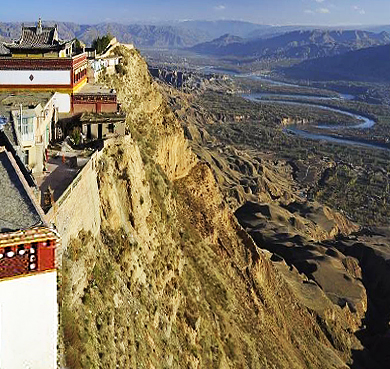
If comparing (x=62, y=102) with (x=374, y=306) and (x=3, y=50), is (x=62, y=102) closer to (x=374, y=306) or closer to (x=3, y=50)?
(x=3, y=50)

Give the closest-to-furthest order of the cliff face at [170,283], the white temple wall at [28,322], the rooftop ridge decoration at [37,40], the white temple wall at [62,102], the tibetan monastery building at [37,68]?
the white temple wall at [28,322] < the cliff face at [170,283] < the tibetan monastery building at [37,68] < the white temple wall at [62,102] < the rooftop ridge decoration at [37,40]

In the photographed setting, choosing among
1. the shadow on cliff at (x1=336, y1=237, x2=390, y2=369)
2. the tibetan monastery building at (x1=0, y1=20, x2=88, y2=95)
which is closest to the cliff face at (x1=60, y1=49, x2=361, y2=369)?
the shadow on cliff at (x1=336, y1=237, x2=390, y2=369)

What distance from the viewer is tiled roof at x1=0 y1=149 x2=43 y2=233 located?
12.8m

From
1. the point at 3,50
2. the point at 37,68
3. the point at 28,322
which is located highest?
the point at 3,50

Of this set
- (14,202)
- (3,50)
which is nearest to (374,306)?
(3,50)

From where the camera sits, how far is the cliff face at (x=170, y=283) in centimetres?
2039

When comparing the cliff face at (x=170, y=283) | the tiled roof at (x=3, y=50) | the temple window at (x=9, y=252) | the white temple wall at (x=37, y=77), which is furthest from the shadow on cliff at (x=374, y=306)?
the temple window at (x=9, y=252)

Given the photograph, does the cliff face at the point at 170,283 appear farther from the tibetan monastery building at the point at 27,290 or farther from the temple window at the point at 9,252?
the temple window at the point at 9,252

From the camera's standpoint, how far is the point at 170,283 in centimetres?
3055

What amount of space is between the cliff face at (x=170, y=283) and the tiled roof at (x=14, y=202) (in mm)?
5412

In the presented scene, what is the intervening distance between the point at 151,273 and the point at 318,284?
35.8 metres

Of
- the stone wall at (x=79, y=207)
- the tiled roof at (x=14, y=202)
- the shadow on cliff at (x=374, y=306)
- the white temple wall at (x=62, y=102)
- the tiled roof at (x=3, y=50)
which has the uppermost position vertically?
the tiled roof at (x=3, y=50)

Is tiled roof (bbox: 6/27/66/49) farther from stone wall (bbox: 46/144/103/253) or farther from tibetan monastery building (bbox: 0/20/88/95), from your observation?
stone wall (bbox: 46/144/103/253)

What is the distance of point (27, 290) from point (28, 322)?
859mm
